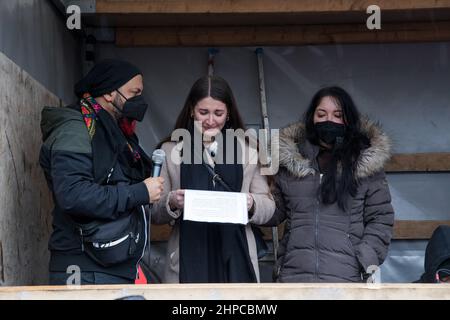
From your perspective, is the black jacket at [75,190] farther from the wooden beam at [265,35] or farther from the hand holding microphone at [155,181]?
the wooden beam at [265,35]

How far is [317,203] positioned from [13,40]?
5.21ft

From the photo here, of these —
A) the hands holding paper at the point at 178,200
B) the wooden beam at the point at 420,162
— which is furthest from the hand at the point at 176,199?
the wooden beam at the point at 420,162

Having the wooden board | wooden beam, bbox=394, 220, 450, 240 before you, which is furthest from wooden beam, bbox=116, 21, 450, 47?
the wooden board

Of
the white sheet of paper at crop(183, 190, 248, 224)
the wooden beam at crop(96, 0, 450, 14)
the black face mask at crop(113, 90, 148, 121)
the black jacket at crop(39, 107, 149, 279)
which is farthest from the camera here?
the wooden beam at crop(96, 0, 450, 14)

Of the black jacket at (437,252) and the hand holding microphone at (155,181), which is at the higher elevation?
the hand holding microphone at (155,181)

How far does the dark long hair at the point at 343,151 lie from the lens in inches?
131

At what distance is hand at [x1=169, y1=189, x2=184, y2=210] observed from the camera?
3.03 m

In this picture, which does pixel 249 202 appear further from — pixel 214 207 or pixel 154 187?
pixel 154 187

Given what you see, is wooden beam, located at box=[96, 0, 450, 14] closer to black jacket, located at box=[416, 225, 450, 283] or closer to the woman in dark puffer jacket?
the woman in dark puffer jacket

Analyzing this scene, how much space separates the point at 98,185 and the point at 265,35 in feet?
8.61

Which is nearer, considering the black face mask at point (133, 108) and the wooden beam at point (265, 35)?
the black face mask at point (133, 108)

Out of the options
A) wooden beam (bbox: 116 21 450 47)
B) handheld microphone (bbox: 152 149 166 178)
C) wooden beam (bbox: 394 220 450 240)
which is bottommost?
wooden beam (bbox: 394 220 450 240)

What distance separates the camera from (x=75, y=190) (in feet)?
8.99
